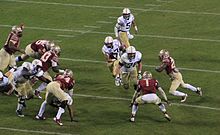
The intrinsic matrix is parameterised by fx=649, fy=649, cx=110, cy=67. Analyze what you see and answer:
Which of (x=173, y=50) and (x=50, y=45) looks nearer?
(x=50, y=45)

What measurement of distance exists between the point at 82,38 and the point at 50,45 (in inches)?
186

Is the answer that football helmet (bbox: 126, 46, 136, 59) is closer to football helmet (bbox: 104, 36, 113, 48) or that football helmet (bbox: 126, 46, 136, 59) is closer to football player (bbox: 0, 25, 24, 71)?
football helmet (bbox: 104, 36, 113, 48)

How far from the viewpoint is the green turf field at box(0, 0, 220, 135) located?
13562 mm

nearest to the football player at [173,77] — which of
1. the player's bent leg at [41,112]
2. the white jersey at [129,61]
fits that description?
the white jersey at [129,61]

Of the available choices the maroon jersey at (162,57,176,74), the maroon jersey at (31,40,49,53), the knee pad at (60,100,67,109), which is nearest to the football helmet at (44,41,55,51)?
the maroon jersey at (31,40,49,53)

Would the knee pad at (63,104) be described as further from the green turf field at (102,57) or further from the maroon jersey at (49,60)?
the maroon jersey at (49,60)

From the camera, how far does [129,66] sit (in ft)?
50.8

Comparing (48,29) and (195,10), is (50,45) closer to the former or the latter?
(48,29)

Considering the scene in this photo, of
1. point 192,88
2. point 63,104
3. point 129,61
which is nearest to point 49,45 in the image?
point 129,61

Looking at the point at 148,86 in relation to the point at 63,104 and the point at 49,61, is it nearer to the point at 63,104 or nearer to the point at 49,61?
the point at 63,104

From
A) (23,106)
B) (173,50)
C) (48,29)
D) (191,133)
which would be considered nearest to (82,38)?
(48,29)

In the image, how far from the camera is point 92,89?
15898 millimetres

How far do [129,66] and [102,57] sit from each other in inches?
124

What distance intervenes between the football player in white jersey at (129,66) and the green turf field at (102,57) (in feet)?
1.07
